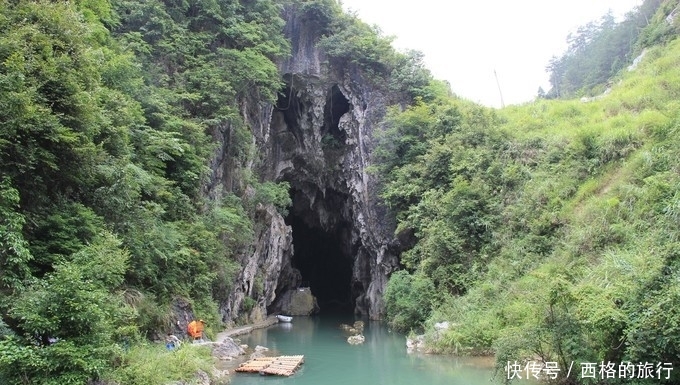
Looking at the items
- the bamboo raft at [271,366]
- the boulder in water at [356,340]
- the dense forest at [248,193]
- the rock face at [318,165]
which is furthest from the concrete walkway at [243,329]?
the boulder in water at [356,340]

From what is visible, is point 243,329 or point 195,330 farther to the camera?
point 243,329

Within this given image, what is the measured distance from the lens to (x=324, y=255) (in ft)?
109

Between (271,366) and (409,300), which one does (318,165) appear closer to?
(409,300)

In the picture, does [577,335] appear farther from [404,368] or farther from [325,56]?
[325,56]

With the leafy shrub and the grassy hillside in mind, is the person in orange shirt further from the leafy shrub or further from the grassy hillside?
the leafy shrub

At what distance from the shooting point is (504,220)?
16.1 metres

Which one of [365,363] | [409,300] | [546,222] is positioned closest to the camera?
[365,363]

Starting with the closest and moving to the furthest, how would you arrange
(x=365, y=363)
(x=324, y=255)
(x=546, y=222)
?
(x=365, y=363) < (x=546, y=222) < (x=324, y=255)

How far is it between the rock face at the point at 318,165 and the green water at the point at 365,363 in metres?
3.92

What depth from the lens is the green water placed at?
10.1m

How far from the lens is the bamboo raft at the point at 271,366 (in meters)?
10.6

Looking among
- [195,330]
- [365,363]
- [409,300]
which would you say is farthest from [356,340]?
[195,330]

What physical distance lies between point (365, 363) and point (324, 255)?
68.5 ft

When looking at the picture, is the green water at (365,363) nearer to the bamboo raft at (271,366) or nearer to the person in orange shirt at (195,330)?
the bamboo raft at (271,366)
